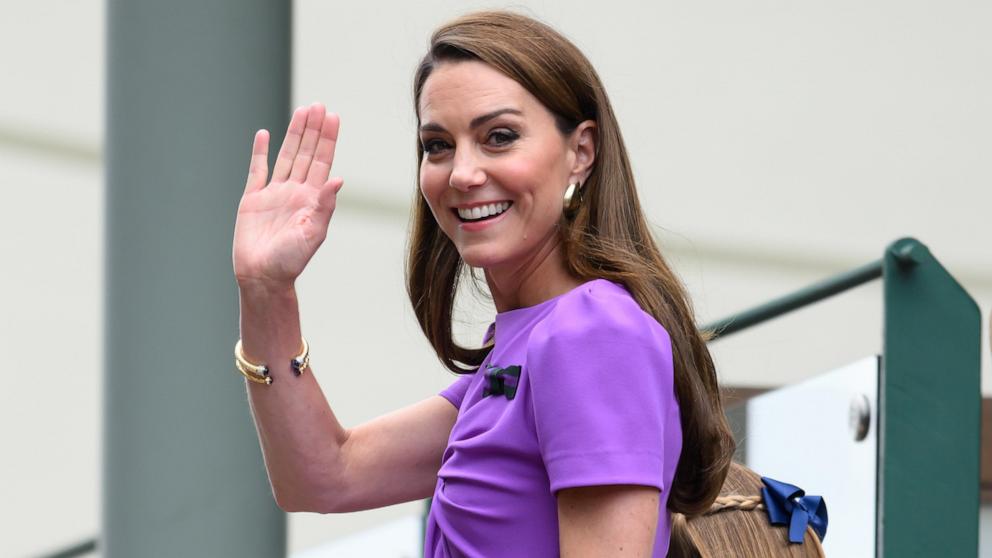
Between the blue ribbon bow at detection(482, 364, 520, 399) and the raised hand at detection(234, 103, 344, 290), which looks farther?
the raised hand at detection(234, 103, 344, 290)

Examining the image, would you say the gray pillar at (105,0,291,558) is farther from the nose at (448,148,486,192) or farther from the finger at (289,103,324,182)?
the nose at (448,148,486,192)

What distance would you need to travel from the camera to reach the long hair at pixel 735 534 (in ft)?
5.34

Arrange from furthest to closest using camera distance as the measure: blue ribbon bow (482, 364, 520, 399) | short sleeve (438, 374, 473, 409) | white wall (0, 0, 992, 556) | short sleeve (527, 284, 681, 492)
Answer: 1. white wall (0, 0, 992, 556)
2. short sleeve (438, 374, 473, 409)
3. blue ribbon bow (482, 364, 520, 399)
4. short sleeve (527, 284, 681, 492)

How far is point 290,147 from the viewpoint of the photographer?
1.67 m

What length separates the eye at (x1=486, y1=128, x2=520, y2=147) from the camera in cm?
151

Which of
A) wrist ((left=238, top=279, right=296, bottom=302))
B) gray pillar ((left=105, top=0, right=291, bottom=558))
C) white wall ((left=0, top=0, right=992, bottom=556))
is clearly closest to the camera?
wrist ((left=238, top=279, right=296, bottom=302))

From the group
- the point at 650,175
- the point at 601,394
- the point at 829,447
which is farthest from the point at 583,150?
the point at 650,175

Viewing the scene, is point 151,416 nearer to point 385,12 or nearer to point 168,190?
point 168,190

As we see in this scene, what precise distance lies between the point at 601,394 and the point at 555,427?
49mm

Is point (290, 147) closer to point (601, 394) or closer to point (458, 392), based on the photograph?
point (458, 392)

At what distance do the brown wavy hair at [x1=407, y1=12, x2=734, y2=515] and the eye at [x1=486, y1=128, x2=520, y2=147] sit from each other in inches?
1.8

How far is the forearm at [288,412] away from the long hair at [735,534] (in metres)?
0.37

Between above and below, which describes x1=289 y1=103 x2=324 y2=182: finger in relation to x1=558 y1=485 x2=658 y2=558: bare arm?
above

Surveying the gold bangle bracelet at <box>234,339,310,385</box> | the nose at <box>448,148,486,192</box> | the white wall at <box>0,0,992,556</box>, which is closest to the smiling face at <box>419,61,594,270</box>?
the nose at <box>448,148,486,192</box>
